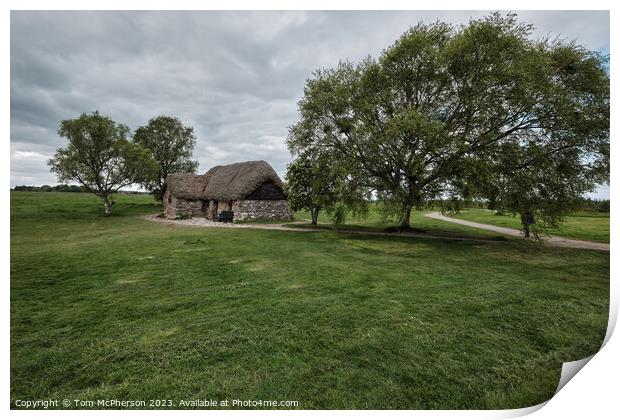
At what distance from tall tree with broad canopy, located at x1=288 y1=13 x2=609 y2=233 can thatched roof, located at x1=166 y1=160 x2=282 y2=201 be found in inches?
512

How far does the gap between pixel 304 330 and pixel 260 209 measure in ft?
74.2

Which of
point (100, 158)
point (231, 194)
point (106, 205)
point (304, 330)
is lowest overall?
point (304, 330)

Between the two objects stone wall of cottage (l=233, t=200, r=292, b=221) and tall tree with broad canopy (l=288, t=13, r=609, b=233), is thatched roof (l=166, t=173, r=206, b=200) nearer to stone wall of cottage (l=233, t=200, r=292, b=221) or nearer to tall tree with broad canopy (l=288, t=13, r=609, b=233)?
stone wall of cottage (l=233, t=200, r=292, b=221)

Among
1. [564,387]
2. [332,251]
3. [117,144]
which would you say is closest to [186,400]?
[564,387]

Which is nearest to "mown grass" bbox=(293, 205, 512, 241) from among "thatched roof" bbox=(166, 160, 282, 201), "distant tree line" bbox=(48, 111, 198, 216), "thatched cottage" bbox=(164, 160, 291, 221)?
"thatched cottage" bbox=(164, 160, 291, 221)

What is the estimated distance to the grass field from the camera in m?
3.41

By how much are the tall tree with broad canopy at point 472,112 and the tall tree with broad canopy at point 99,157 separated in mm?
26195

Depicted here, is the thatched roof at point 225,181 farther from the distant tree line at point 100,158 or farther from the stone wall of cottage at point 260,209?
the distant tree line at point 100,158

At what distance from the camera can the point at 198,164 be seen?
43.1 meters

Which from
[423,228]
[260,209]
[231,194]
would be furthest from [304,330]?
[231,194]

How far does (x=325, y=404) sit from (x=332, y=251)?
29.1 ft

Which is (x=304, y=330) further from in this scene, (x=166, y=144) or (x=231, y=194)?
(x=166, y=144)

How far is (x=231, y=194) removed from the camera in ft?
88.4

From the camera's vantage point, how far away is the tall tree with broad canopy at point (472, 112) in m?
11.2
